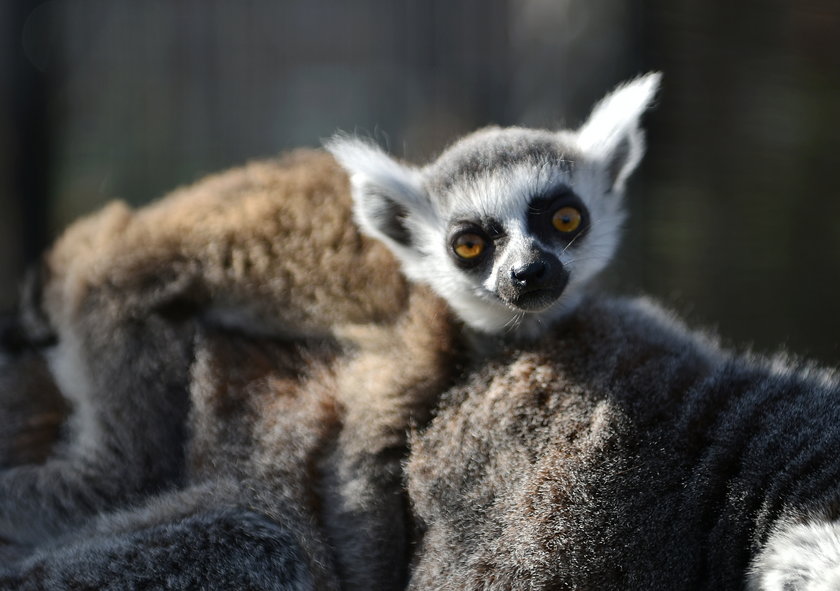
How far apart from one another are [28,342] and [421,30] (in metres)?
5.13

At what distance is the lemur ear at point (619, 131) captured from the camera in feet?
12.1

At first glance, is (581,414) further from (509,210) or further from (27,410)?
(27,410)

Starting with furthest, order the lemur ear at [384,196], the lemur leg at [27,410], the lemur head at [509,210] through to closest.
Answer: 1. the lemur leg at [27,410]
2. the lemur ear at [384,196]
3. the lemur head at [509,210]

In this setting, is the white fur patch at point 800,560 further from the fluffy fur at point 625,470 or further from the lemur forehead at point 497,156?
the lemur forehead at point 497,156

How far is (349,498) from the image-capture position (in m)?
3.22

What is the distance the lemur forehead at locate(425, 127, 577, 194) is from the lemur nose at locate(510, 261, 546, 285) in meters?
0.48

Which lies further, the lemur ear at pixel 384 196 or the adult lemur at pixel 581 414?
the lemur ear at pixel 384 196

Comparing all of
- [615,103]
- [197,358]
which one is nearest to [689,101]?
[615,103]

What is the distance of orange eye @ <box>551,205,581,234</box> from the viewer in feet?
11.2

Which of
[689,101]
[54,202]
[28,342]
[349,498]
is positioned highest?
[689,101]

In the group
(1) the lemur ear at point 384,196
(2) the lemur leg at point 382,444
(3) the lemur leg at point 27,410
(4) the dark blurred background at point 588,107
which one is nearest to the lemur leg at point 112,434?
(3) the lemur leg at point 27,410

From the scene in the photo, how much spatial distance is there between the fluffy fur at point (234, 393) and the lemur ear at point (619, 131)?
3.09 ft

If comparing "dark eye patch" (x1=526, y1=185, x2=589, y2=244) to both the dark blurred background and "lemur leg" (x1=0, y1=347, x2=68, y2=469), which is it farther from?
"lemur leg" (x1=0, y1=347, x2=68, y2=469)

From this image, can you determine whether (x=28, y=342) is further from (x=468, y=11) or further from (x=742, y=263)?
(x=468, y=11)
